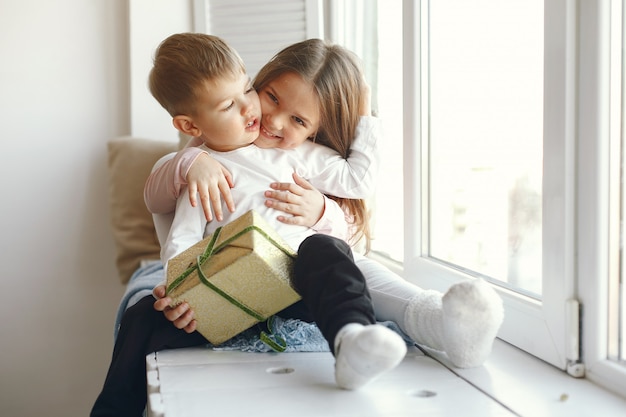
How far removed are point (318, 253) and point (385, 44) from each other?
3.13 ft

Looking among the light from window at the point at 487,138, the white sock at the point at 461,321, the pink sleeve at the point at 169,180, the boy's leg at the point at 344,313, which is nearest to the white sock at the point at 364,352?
the boy's leg at the point at 344,313

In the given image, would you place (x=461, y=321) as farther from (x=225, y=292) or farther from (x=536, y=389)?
(x=225, y=292)

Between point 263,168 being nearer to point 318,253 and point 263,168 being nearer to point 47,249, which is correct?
point 318,253

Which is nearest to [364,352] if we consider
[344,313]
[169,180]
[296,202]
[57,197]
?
[344,313]

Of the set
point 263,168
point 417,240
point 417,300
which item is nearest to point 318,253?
point 417,300

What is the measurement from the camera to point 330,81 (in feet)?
4.72

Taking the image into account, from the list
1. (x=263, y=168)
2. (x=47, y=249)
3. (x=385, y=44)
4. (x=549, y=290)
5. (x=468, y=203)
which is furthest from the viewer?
(x=47, y=249)

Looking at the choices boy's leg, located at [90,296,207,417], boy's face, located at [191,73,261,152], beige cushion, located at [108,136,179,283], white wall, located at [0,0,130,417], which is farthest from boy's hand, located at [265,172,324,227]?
white wall, located at [0,0,130,417]

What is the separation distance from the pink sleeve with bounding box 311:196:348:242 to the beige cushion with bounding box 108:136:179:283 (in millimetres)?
849

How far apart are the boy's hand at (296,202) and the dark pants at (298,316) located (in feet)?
0.60

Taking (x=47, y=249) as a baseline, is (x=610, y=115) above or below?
above

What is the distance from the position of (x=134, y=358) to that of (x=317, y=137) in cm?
59

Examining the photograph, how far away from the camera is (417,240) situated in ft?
5.40

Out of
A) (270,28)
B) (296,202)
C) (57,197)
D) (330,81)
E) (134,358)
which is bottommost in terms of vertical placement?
(134,358)
